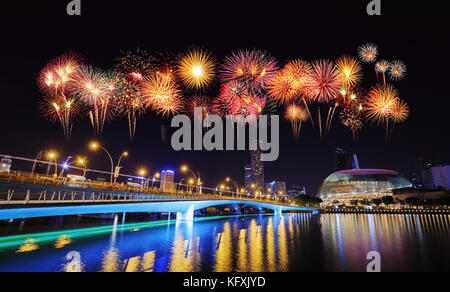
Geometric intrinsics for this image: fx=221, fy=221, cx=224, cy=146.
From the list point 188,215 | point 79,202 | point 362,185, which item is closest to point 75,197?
point 79,202

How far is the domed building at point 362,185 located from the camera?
16775 cm

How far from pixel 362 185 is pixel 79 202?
192 meters

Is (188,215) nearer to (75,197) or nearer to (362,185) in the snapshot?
(75,197)

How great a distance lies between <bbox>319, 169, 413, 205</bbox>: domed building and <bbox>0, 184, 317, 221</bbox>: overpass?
144470 millimetres

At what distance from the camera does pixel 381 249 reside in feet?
69.7

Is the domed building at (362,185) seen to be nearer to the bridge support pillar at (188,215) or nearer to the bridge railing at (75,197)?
the bridge railing at (75,197)

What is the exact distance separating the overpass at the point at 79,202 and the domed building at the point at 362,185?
474 ft

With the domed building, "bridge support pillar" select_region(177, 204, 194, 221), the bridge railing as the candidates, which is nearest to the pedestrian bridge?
"bridge support pillar" select_region(177, 204, 194, 221)

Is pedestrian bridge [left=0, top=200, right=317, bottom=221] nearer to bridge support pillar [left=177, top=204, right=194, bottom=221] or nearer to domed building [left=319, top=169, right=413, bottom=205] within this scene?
bridge support pillar [left=177, top=204, right=194, bottom=221]

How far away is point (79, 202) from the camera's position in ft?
107

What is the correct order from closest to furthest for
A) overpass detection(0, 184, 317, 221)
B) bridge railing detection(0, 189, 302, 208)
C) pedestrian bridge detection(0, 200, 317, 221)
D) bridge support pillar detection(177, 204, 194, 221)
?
overpass detection(0, 184, 317, 221) < pedestrian bridge detection(0, 200, 317, 221) < bridge railing detection(0, 189, 302, 208) < bridge support pillar detection(177, 204, 194, 221)

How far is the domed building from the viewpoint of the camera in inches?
6604
